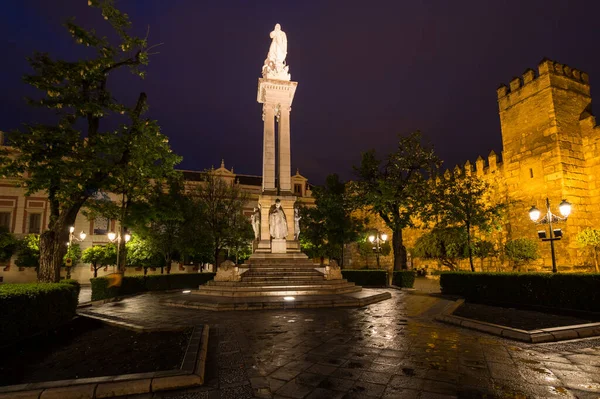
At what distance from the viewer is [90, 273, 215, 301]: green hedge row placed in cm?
1694

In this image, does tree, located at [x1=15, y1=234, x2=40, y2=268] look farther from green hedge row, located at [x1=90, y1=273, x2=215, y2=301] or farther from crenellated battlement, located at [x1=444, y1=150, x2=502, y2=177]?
crenellated battlement, located at [x1=444, y1=150, x2=502, y2=177]

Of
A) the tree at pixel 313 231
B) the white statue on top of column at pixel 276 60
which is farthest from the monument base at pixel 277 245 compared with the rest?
the tree at pixel 313 231

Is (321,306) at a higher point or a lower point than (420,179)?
lower

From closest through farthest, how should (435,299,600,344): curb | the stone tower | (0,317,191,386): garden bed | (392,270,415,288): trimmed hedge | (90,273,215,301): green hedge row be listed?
(0,317,191,386): garden bed < (435,299,600,344): curb < (90,273,215,301): green hedge row < (392,270,415,288): trimmed hedge < the stone tower

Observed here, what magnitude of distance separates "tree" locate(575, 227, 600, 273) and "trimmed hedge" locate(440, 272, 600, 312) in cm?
1393

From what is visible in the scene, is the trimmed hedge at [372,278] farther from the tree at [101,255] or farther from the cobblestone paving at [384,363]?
the tree at [101,255]

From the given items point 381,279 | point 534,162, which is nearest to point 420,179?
point 381,279

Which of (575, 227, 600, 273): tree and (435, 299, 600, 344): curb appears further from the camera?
(575, 227, 600, 273): tree

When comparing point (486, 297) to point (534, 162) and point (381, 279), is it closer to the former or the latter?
point (381, 279)

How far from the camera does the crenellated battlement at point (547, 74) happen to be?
26.2m

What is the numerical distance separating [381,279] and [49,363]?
64.4 feet

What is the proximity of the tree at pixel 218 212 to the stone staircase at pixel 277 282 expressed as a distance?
12190 millimetres

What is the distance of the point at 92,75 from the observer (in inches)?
457

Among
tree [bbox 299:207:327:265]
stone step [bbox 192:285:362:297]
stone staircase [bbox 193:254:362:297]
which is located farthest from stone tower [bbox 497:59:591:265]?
stone step [bbox 192:285:362:297]
